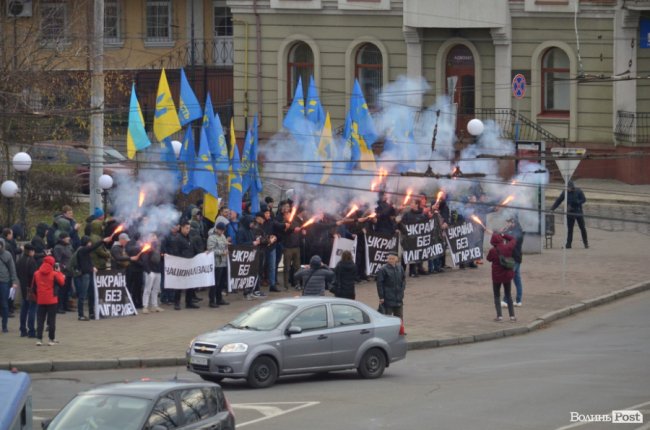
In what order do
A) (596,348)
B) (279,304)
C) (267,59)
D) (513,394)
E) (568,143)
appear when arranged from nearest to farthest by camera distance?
(513,394) → (279,304) → (596,348) → (568,143) → (267,59)

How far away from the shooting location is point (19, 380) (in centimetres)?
1271

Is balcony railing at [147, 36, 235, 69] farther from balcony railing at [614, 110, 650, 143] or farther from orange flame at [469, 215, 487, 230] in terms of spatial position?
orange flame at [469, 215, 487, 230]

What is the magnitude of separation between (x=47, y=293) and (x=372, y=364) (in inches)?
224

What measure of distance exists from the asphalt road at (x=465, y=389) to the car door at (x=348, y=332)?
0.43m

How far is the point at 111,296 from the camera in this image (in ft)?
78.7

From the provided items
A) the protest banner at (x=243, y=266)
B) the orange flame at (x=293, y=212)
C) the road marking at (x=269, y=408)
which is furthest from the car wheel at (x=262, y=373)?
the orange flame at (x=293, y=212)

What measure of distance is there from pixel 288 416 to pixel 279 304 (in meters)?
3.08

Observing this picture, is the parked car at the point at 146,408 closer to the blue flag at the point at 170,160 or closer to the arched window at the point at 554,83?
the blue flag at the point at 170,160

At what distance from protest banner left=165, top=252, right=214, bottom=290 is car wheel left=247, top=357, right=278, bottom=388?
22.3ft

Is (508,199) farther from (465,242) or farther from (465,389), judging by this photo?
(465,389)

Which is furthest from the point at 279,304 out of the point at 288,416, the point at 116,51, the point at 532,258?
the point at 116,51

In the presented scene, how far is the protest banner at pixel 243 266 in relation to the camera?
84.6 ft

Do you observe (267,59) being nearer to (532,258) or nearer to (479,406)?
(532,258)

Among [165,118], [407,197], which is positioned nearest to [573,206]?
[407,197]
